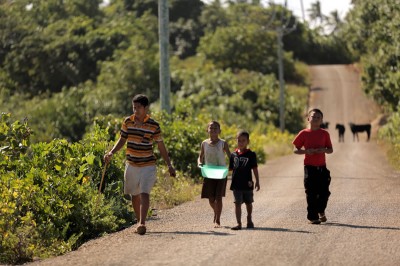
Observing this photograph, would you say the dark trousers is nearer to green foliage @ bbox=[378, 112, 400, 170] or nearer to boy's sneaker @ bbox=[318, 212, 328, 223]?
boy's sneaker @ bbox=[318, 212, 328, 223]

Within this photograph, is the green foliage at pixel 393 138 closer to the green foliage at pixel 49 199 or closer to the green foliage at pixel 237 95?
the green foliage at pixel 237 95

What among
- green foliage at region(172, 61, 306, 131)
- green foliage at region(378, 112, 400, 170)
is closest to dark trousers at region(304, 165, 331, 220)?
green foliage at region(378, 112, 400, 170)

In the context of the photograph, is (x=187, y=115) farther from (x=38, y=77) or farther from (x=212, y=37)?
(x=212, y=37)

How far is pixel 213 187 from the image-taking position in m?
13.0

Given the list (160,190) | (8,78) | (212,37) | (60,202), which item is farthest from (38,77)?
(60,202)

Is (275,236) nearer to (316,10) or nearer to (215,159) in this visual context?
(215,159)

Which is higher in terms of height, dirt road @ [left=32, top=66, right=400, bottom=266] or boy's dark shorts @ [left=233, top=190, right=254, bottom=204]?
boy's dark shorts @ [left=233, top=190, right=254, bottom=204]

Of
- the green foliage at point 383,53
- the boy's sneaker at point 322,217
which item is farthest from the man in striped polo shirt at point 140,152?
the green foliage at point 383,53

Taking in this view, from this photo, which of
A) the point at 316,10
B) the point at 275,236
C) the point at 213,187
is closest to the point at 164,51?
the point at 213,187

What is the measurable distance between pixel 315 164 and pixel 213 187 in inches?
61.2

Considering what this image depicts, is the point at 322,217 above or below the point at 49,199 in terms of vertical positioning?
below

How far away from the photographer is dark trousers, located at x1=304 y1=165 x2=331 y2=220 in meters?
13.0

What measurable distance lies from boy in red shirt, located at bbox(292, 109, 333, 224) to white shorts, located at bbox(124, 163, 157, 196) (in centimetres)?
219

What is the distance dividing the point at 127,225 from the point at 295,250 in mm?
4199
